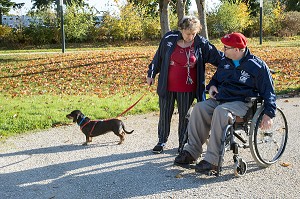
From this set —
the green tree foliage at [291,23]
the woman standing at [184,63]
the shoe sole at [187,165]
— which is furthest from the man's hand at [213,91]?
the green tree foliage at [291,23]

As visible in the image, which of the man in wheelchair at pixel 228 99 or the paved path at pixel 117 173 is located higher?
the man in wheelchair at pixel 228 99

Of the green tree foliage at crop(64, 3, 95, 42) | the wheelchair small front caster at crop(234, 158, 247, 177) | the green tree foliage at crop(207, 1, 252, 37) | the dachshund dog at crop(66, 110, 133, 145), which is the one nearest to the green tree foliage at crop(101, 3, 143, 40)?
the green tree foliage at crop(64, 3, 95, 42)

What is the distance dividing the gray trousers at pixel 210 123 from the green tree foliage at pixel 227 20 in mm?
27282

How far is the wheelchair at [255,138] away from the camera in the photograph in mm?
4535

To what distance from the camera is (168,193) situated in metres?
4.21

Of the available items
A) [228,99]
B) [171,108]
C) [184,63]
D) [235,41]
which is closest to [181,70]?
[184,63]

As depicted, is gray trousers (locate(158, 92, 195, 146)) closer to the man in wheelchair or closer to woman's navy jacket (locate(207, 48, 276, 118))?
the man in wheelchair

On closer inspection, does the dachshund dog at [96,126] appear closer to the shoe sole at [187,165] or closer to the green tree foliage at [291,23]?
the shoe sole at [187,165]

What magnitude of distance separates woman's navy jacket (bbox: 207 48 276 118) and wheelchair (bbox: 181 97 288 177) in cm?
12

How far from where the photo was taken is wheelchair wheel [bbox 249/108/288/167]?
4578 mm

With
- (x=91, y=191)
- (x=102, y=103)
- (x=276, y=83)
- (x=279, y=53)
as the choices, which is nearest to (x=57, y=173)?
(x=91, y=191)

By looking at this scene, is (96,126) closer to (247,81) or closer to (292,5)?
(247,81)

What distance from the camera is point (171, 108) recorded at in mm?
5520

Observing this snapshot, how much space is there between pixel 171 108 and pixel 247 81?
1.18 m
